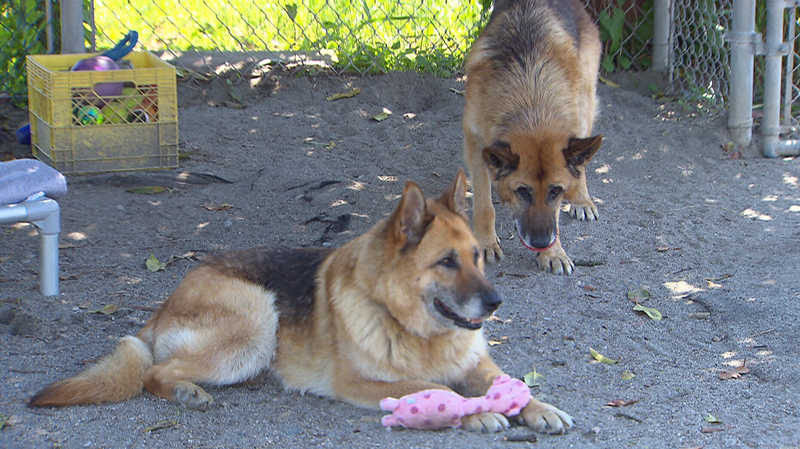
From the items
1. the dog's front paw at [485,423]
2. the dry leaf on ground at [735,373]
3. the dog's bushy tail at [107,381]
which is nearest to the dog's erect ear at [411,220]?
the dog's front paw at [485,423]

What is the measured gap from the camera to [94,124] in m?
6.11

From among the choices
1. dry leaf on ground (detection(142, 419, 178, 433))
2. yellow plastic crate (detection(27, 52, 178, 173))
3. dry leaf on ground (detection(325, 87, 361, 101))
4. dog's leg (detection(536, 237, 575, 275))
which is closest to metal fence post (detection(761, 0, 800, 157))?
dog's leg (detection(536, 237, 575, 275))

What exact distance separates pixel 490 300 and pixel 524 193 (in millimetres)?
1927

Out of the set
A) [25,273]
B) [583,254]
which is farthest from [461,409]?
[25,273]

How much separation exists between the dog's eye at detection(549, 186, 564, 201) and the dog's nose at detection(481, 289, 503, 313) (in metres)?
1.91

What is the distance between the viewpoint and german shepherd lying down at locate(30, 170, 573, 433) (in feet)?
10.4

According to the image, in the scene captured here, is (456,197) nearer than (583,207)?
Yes

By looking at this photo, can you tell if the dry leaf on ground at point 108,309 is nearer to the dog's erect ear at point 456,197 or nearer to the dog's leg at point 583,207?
the dog's erect ear at point 456,197

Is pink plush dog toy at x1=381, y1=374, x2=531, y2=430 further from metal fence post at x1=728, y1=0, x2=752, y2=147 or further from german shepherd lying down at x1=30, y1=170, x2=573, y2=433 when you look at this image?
metal fence post at x1=728, y1=0, x2=752, y2=147

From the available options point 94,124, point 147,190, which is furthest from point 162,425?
point 94,124

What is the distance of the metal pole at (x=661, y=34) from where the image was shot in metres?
8.05

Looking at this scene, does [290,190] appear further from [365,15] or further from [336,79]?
[365,15]

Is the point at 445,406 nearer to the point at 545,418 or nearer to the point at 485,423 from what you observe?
the point at 485,423

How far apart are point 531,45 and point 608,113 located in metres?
2.54
